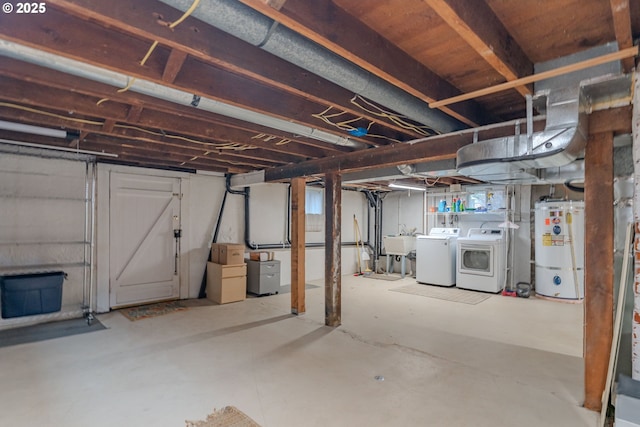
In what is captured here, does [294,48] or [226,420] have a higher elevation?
[294,48]

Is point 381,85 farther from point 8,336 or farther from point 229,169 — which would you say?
point 8,336

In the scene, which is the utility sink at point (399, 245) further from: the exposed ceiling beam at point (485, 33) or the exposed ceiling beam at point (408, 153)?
the exposed ceiling beam at point (485, 33)

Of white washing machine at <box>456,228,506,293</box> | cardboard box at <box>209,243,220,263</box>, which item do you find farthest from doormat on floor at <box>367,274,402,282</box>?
cardboard box at <box>209,243,220,263</box>

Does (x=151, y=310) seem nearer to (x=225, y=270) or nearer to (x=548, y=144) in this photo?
(x=225, y=270)

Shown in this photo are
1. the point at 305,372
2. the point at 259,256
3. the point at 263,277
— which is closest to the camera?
the point at 305,372

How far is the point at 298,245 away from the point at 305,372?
6.69 feet

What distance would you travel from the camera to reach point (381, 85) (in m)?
2.07

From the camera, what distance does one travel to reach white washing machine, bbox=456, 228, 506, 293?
594cm

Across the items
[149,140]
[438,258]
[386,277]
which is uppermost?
[149,140]

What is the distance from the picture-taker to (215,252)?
217 inches

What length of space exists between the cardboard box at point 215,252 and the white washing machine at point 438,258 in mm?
3877

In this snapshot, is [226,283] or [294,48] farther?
[226,283]

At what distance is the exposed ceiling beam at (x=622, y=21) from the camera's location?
1.29 metres

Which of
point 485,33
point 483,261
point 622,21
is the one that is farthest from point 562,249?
point 485,33
